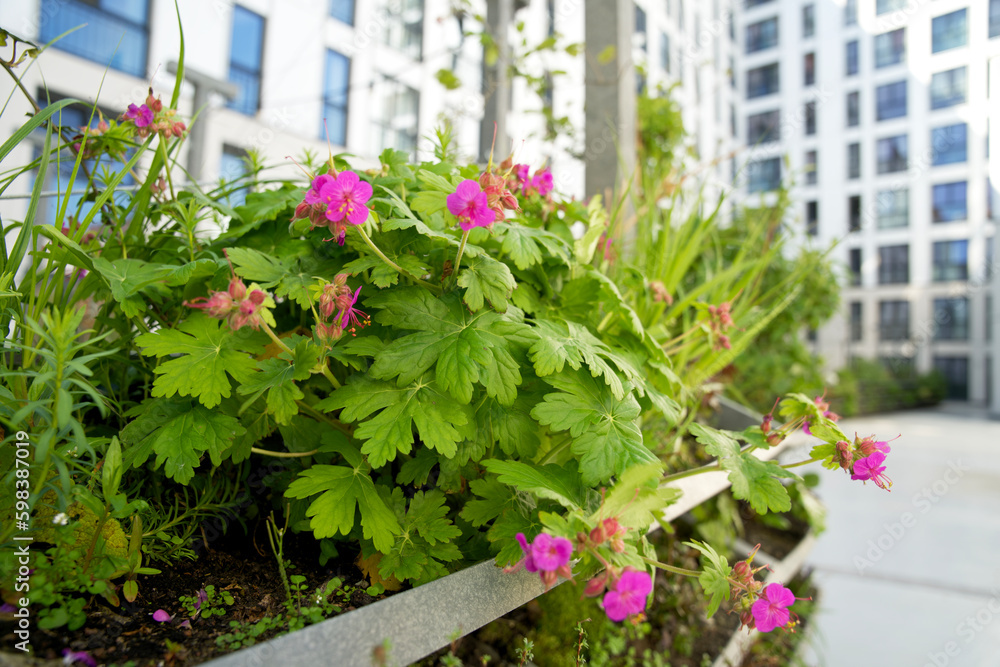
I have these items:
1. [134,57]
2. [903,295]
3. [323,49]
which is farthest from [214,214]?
[903,295]

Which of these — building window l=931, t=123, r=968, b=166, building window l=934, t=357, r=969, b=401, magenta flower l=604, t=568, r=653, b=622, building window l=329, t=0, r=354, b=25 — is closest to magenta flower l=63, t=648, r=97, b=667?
magenta flower l=604, t=568, r=653, b=622

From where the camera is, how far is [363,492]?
750 millimetres

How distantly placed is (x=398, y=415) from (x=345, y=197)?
0.28m

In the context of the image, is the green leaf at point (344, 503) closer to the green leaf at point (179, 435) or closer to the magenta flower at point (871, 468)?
the green leaf at point (179, 435)

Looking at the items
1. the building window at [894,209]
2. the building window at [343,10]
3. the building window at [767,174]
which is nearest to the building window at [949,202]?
the building window at [894,209]

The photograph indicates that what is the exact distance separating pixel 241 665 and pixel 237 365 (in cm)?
40

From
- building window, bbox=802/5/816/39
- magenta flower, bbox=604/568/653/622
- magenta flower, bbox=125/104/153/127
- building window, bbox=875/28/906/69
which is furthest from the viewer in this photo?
building window, bbox=802/5/816/39

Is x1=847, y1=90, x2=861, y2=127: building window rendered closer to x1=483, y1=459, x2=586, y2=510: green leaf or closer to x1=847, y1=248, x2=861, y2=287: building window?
x1=847, y1=248, x2=861, y2=287: building window

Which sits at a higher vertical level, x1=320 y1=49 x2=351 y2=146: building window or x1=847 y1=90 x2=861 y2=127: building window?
x1=847 y1=90 x2=861 y2=127: building window

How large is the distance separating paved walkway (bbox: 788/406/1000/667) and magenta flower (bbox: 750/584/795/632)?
1617 millimetres

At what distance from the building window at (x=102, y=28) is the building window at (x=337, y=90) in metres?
2.69

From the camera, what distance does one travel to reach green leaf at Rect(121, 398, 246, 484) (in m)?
0.70

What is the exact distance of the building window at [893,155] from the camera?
2328 cm

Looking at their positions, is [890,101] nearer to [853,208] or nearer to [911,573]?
[853,208]
